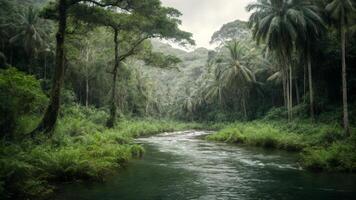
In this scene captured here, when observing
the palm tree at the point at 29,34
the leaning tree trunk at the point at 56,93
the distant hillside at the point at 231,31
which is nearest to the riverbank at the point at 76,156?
the leaning tree trunk at the point at 56,93

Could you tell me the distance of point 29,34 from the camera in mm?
51188

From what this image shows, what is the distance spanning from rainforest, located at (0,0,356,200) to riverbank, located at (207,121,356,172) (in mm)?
105

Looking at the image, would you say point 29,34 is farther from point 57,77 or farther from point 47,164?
point 47,164

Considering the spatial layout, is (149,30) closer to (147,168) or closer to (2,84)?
(147,168)

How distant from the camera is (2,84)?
47.6ft

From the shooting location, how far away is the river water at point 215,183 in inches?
484

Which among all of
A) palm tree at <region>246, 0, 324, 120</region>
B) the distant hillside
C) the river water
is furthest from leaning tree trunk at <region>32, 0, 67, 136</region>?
the distant hillside

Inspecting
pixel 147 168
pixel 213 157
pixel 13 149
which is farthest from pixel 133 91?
pixel 13 149

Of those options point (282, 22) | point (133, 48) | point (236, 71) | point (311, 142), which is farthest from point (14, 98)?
point (236, 71)

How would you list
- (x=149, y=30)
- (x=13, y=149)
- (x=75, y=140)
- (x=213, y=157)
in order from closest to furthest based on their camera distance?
(x=13, y=149) < (x=75, y=140) < (x=213, y=157) < (x=149, y=30)

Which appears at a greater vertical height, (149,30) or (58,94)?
(149,30)

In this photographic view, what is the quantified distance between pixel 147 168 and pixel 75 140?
540 centimetres

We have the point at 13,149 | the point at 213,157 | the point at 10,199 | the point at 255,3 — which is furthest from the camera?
the point at 255,3

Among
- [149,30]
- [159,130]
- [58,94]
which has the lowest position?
[159,130]
